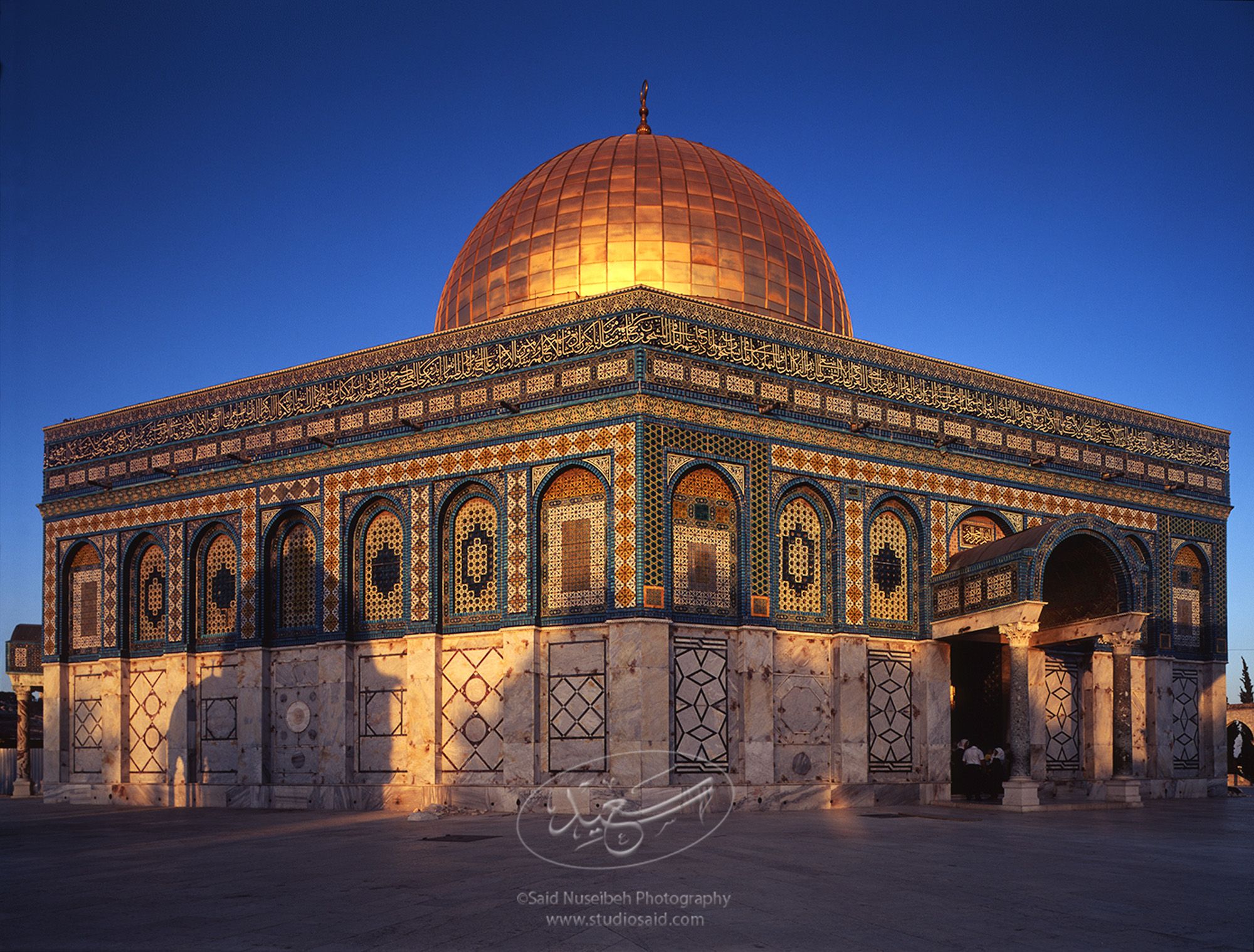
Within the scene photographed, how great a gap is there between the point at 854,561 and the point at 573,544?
5758 millimetres

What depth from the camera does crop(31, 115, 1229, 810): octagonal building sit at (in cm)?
2244

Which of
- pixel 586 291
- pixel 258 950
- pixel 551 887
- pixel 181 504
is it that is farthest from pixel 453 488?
pixel 258 950

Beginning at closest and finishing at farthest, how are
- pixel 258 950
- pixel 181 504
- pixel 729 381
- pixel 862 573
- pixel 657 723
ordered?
pixel 258 950, pixel 657 723, pixel 729 381, pixel 862 573, pixel 181 504

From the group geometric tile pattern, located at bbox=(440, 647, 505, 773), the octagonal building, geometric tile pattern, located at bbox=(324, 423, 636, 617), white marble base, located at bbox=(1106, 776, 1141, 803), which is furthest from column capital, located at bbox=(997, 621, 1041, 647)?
geometric tile pattern, located at bbox=(440, 647, 505, 773)

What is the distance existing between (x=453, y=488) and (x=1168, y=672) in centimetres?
1703

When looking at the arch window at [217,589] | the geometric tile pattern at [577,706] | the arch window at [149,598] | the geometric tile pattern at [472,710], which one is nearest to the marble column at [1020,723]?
the geometric tile pattern at [577,706]

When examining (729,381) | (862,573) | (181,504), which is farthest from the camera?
(181,504)

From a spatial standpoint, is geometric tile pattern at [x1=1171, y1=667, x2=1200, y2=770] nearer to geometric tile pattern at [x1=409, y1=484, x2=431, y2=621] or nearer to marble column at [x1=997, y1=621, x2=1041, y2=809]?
marble column at [x1=997, y1=621, x2=1041, y2=809]

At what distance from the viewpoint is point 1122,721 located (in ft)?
84.1

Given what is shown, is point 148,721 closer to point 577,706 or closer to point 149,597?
point 149,597

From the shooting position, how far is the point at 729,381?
2328cm

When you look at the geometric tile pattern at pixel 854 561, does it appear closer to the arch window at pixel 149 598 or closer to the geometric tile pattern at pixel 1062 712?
the geometric tile pattern at pixel 1062 712

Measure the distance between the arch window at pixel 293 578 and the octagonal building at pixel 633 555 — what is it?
0.07 metres

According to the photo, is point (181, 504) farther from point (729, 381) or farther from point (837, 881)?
point (837, 881)
